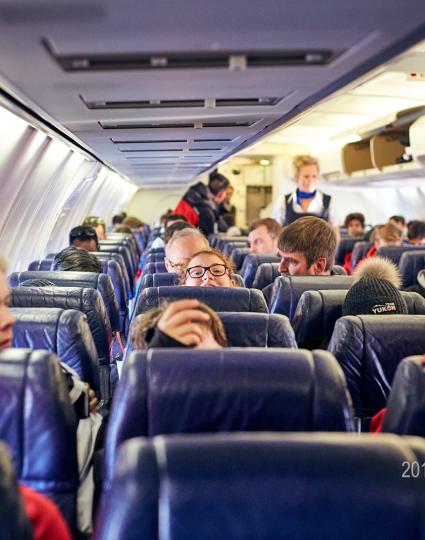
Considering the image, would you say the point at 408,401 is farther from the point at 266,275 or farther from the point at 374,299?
the point at 266,275

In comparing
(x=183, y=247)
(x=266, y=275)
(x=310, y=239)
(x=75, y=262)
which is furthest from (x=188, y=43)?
(x=266, y=275)

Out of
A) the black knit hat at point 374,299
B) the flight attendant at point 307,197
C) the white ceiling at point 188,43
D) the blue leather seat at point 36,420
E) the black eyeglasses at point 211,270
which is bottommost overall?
the blue leather seat at point 36,420

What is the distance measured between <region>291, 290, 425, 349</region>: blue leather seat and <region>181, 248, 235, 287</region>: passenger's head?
0.46 m

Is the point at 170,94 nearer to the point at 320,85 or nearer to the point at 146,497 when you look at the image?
the point at 320,85

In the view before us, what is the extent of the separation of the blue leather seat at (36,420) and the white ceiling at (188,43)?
909 mm

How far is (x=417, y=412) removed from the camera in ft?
6.11

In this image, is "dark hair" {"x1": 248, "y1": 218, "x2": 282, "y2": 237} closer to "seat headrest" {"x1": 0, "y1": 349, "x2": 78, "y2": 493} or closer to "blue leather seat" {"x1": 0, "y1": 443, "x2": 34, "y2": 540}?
"seat headrest" {"x1": 0, "y1": 349, "x2": 78, "y2": 493}

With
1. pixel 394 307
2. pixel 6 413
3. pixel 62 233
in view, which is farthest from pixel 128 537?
pixel 62 233

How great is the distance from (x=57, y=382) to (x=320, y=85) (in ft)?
6.30

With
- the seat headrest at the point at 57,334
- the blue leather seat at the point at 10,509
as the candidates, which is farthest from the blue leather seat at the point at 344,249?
the blue leather seat at the point at 10,509

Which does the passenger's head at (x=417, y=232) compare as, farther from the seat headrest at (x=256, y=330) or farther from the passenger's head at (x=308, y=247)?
the seat headrest at (x=256, y=330)

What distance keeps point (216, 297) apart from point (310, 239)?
3.19 feet

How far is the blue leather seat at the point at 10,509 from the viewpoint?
1087 millimetres

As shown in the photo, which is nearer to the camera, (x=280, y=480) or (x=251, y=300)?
(x=280, y=480)
